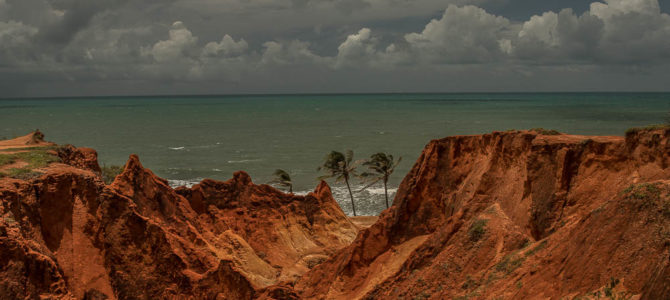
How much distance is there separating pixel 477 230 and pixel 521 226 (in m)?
2.45

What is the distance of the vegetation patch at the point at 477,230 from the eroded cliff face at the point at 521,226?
0.14 ft

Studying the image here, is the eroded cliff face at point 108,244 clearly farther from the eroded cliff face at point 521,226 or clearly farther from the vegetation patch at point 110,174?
the vegetation patch at point 110,174

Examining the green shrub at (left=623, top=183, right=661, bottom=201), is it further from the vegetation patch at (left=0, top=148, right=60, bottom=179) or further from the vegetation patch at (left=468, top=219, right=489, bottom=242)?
the vegetation patch at (left=0, top=148, right=60, bottom=179)

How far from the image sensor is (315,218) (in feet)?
112

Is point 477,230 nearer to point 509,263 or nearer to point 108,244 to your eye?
point 509,263

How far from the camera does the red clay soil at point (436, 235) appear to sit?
13547 millimetres

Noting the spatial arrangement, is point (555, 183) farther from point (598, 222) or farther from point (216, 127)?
point (216, 127)

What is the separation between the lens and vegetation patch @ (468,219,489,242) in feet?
62.3

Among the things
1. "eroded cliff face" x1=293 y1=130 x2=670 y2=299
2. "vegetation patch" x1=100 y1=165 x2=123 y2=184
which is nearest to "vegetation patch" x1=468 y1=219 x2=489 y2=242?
"eroded cliff face" x1=293 y1=130 x2=670 y2=299

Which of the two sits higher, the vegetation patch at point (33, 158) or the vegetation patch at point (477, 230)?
the vegetation patch at point (33, 158)

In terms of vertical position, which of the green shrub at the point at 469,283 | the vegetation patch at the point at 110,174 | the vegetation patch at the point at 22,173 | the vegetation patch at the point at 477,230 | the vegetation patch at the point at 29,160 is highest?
the vegetation patch at the point at 29,160

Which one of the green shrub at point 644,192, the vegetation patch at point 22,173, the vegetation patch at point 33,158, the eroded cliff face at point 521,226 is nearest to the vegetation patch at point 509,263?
the eroded cliff face at point 521,226

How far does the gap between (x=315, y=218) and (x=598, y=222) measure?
72.3 feet

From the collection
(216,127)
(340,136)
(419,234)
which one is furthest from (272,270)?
(216,127)
